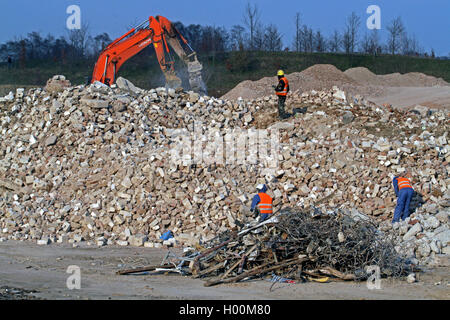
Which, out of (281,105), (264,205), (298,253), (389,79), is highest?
(389,79)

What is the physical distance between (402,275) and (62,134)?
938 centimetres

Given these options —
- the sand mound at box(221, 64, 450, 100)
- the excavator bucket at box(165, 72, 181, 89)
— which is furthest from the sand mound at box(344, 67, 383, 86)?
the excavator bucket at box(165, 72, 181, 89)

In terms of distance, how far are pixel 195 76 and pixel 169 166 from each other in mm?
6019

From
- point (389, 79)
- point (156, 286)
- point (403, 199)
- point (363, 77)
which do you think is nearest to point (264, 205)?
point (403, 199)

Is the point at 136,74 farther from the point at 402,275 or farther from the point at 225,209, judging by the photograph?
the point at 402,275

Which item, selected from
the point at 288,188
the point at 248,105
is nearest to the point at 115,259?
the point at 288,188

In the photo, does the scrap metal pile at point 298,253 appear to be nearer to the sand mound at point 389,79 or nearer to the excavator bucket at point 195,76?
the excavator bucket at point 195,76

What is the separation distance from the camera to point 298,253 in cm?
672

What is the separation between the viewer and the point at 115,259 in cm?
849

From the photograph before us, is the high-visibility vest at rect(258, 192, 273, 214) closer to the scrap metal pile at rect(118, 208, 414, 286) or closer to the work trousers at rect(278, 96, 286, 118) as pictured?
the scrap metal pile at rect(118, 208, 414, 286)

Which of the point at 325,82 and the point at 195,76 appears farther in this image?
the point at 325,82

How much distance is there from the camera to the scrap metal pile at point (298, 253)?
6562mm

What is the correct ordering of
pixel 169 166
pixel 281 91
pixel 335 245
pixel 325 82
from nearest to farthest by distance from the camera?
pixel 335 245, pixel 169 166, pixel 281 91, pixel 325 82

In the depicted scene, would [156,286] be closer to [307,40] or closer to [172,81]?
[172,81]
